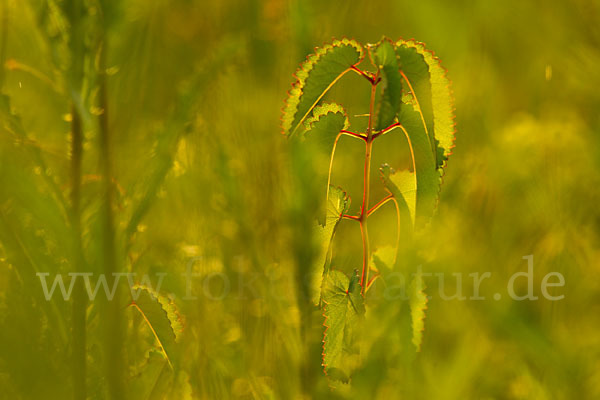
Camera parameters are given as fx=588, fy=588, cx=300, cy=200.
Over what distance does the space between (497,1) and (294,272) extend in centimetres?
78

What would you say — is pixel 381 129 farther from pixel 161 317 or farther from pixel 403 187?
pixel 161 317

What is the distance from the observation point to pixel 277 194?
584 mm

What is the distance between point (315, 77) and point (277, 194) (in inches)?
11.5

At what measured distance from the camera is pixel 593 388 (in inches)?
26.1

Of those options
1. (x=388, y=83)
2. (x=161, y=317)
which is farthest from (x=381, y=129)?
(x=161, y=317)

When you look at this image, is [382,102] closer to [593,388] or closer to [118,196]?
[118,196]

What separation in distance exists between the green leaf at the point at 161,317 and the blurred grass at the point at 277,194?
0.03 meters

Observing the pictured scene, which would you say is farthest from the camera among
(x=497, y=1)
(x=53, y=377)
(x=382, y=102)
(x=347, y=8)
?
(x=497, y=1)

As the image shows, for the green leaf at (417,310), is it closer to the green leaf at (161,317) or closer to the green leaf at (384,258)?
the green leaf at (384,258)

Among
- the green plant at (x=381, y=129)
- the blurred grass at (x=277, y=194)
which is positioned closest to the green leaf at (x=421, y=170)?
the green plant at (x=381, y=129)

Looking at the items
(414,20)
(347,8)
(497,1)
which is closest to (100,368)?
(347,8)

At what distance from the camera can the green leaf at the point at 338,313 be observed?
0.33 metres

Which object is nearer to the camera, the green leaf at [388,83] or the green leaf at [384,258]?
the green leaf at [388,83]

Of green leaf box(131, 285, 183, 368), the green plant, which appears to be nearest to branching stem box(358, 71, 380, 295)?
the green plant
